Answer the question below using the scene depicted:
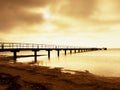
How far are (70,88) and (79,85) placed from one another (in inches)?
34.2

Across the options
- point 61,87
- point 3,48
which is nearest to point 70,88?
point 61,87

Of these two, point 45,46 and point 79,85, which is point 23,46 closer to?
point 45,46

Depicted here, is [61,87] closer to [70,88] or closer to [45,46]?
[70,88]

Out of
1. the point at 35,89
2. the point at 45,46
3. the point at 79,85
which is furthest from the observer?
the point at 45,46

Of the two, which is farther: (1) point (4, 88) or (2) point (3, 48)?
(2) point (3, 48)

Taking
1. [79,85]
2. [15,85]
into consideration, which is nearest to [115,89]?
[79,85]

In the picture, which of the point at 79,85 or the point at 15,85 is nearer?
the point at 15,85

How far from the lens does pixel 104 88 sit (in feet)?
29.8

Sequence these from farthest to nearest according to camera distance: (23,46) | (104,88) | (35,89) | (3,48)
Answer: (23,46)
(3,48)
(104,88)
(35,89)

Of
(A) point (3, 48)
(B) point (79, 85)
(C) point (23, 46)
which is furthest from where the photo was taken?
(C) point (23, 46)

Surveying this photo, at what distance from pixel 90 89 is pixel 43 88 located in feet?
7.05

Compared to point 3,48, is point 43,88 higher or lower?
lower

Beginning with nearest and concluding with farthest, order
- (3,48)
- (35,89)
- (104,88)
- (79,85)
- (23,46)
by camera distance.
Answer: (35,89)
(104,88)
(79,85)
(3,48)
(23,46)

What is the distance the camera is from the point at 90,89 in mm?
8906
